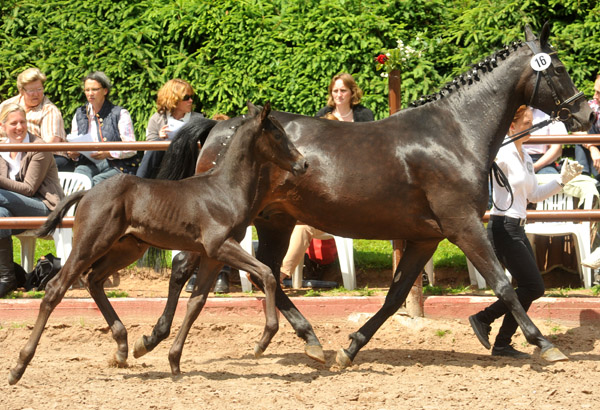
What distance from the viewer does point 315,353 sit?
262 inches

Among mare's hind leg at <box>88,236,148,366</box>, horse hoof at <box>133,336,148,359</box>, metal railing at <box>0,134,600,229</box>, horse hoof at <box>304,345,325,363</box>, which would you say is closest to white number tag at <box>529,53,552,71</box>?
metal railing at <box>0,134,600,229</box>

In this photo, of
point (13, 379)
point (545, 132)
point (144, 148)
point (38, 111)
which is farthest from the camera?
point (38, 111)

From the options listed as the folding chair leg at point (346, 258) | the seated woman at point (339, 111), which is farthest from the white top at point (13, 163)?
the folding chair leg at point (346, 258)

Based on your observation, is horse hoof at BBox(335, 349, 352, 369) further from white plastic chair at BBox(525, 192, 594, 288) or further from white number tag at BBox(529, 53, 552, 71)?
white plastic chair at BBox(525, 192, 594, 288)

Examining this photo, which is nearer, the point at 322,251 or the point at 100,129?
the point at 322,251

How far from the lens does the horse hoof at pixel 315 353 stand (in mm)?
6641

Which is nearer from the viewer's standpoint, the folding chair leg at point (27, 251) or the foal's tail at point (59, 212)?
the foal's tail at point (59, 212)

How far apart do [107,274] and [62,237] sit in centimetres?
237

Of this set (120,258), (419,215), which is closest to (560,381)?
(419,215)

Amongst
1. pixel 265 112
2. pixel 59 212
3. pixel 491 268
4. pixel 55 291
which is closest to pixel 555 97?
pixel 491 268

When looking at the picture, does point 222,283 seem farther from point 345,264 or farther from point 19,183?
→ point 19,183

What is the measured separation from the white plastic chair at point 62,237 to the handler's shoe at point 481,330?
375 cm

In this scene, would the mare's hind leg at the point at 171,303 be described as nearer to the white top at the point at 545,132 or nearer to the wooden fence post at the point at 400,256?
the wooden fence post at the point at 400,256

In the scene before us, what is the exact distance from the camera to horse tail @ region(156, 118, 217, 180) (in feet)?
24.1
